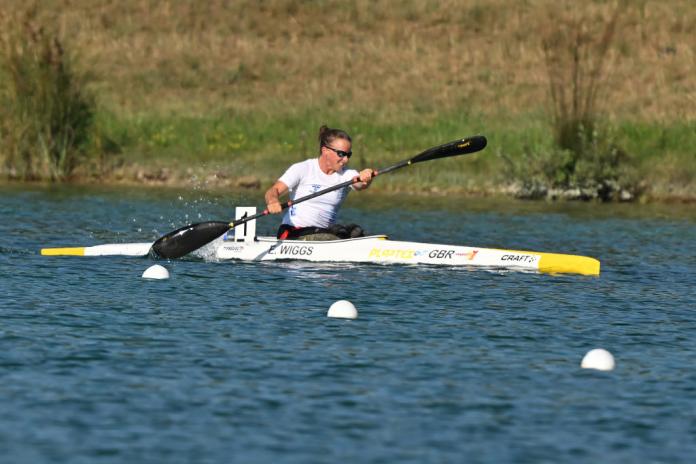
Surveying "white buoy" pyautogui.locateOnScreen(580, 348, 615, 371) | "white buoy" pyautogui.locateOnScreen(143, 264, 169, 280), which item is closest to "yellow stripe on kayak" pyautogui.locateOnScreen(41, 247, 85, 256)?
"white buoy" pyautogui.locateOnScreen(143, 264, 169, 280)

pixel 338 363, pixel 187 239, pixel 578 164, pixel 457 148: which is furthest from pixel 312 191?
pixel 578 164

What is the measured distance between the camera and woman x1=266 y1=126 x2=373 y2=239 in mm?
19906

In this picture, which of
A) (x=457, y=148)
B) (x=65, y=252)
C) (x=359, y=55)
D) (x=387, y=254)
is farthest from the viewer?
(x=359, y=55)

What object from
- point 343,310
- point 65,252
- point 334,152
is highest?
point 334,152

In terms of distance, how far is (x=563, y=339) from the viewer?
14328mm

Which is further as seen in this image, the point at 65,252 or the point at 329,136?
the point at 65,252

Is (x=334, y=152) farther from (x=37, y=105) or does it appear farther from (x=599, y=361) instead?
(x=37, y=105)

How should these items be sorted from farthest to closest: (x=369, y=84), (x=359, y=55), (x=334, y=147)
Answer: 1. (x=359, y=55)
2. (x=369, y=84)
3. (x=334, y=147)

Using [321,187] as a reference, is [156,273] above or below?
below

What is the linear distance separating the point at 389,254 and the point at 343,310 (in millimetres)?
5009

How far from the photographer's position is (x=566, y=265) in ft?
65.0

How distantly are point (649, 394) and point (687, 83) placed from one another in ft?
137

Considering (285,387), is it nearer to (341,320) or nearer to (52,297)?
(341,320)

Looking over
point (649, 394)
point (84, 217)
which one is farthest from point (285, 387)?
point (84, 217)
